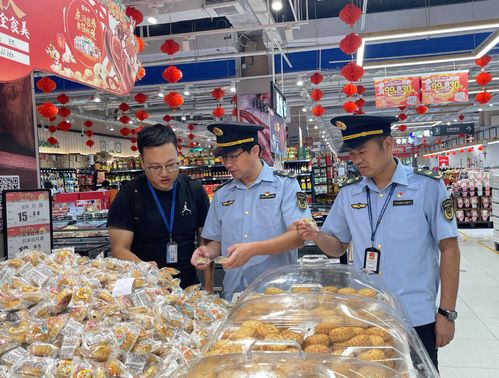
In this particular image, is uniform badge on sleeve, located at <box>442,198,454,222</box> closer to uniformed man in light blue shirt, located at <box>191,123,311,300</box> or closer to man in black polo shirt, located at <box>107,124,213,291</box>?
uniformed man in light blue shirt, located at <box>191,123,311,300</box>

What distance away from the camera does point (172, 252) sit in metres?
2.59

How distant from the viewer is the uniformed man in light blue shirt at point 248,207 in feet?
8.18

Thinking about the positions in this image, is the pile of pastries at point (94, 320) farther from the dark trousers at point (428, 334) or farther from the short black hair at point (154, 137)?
the dark trousers at point (428, 334)

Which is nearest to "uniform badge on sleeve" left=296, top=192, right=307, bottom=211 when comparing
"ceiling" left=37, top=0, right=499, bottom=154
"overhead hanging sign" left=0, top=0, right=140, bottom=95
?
"overhead hanging sign" left=0, top=0, right=140, bottom=95

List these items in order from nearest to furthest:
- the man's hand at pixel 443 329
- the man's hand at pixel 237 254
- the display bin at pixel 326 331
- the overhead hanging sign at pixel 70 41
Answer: the display bin at pixel 326 331 < the overhead hanging sign at pixel 70 41 < the man's hand at pixel 237 254 < the man's hand at pixel 443 329

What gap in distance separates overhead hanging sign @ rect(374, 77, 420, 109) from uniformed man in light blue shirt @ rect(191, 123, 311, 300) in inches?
394

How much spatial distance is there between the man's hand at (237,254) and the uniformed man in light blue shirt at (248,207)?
0.31m

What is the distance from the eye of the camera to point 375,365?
104cm

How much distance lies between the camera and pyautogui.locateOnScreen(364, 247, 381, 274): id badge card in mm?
2312

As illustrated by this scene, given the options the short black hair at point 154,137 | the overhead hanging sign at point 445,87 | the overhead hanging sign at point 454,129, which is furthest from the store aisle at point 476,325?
the overhead hanging sign at point 454,129

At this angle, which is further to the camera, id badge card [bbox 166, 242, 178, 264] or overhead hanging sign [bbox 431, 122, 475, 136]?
overhead hanging sign [bbox 431, 122, 475, 136]

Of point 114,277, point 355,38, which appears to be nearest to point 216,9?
point 355,38

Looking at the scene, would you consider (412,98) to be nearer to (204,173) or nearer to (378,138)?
(204,173)

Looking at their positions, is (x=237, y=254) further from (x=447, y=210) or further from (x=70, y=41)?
(x=70, y=41)
